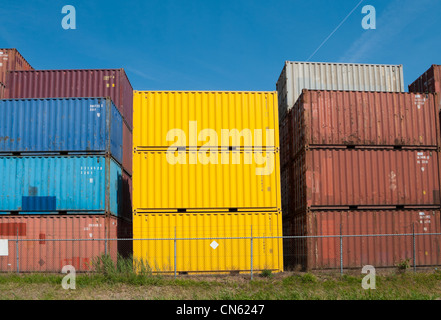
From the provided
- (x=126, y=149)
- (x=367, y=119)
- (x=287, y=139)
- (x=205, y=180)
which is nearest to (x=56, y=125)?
(x=126, y=149)

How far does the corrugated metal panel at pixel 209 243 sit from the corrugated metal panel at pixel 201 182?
41cm

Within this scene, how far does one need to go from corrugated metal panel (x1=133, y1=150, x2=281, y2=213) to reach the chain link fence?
1356 millimetres

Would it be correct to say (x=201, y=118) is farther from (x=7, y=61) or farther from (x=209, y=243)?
(x=7, y=61)

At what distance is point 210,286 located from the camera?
15016mm

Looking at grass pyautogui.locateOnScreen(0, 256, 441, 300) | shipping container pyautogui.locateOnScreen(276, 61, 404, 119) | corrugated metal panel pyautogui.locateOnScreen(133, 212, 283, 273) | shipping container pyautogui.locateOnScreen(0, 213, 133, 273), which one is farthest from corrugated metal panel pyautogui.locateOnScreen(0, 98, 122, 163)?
shipping container pyautogui.locateOnScreen(276, 61, 404, 119)

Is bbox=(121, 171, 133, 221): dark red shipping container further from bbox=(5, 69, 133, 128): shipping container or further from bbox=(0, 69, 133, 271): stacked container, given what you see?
bbox=(5, 69, 133, 128): shipping container

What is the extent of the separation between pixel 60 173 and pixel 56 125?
201 cm

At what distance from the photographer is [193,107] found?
17.5 meters

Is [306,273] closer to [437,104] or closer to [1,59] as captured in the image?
[437,104]

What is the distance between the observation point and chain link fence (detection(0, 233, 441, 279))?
16.4 metres

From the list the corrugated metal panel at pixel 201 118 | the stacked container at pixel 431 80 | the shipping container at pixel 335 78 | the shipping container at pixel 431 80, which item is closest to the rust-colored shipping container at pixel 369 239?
the corrugated metal panel at pixel 201 118

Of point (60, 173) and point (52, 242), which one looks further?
point (60, 173)

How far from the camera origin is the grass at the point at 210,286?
13820 millimetres
